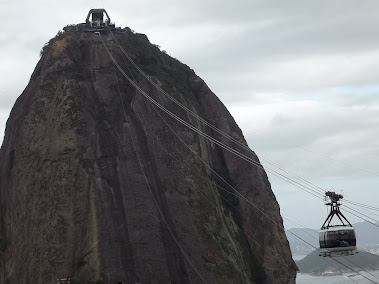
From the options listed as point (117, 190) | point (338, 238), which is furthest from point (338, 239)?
point (117, 190)

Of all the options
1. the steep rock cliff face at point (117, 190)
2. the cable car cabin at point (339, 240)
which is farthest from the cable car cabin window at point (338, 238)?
the steep rock cliff face at point (117, 190)

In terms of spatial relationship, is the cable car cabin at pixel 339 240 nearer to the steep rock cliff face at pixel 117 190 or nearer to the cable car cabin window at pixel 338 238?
the cable car cabin window at pixel 338 238

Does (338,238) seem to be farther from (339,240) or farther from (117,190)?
(117,190)

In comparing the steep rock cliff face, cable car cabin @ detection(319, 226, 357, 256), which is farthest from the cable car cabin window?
the steep rock cliff face

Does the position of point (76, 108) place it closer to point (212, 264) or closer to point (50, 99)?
point (50, 99)

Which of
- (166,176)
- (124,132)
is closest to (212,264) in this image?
(166,176)

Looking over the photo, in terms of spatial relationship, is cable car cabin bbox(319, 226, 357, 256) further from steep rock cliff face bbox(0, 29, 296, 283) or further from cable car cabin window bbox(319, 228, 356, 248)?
steep rock cliff face bbox(0, 29, 296, 283)
